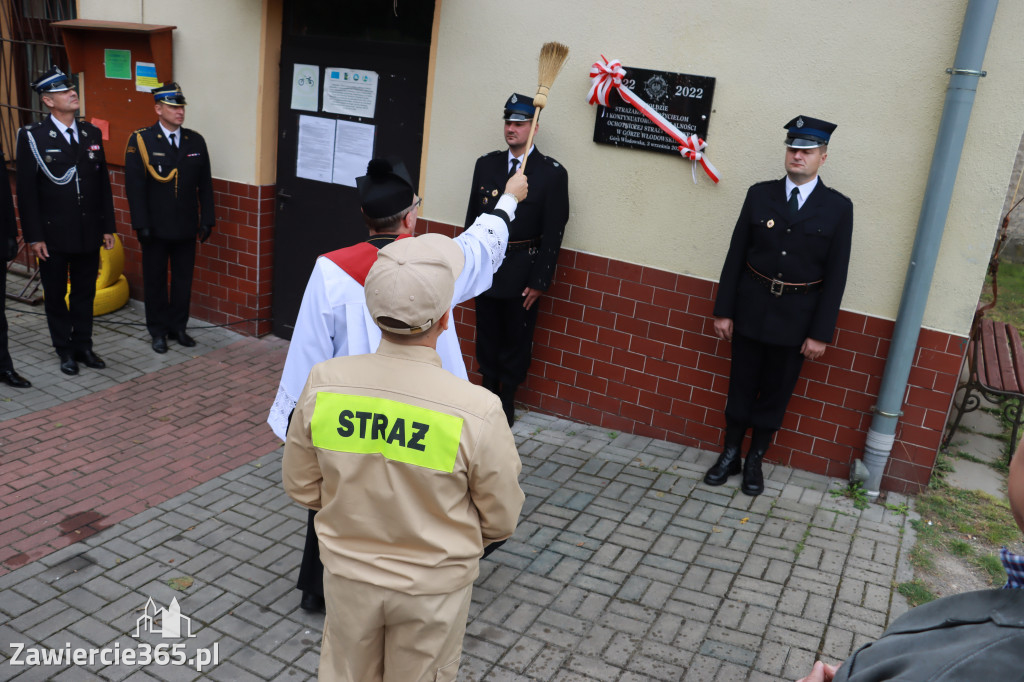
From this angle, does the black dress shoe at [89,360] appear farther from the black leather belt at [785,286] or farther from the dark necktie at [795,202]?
the dark necktie at [795,202]

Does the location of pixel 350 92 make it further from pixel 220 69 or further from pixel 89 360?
pixel 89 360

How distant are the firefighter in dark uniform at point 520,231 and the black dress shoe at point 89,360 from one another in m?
2.97

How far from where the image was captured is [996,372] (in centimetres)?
559

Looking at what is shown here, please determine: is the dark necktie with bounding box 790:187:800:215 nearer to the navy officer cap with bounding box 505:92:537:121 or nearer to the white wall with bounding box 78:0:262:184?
the navy officer cap with bounding box 505:92:537:121

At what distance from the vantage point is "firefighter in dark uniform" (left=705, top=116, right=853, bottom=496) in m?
4.54

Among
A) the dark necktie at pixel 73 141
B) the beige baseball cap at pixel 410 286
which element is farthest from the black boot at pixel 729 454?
the dark necktie at pixel 73 141

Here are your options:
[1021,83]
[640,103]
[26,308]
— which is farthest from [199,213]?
[1021,83]

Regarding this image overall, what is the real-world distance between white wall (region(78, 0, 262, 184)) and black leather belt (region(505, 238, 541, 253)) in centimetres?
264

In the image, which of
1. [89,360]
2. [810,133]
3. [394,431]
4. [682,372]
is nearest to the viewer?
[394,431]

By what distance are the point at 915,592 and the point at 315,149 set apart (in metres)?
5.17

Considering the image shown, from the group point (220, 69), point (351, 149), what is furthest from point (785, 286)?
point (220, 69)

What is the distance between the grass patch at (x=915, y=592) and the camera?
394 cm

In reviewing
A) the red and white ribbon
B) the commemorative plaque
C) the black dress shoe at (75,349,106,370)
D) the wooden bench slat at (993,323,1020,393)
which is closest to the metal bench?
the wooden bench slat at (993,323,1020,393)

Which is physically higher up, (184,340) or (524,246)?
(524,246)
